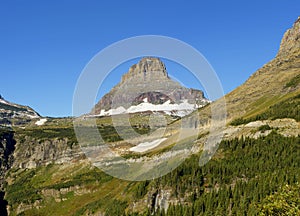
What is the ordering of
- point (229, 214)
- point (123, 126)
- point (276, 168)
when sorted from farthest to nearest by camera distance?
point (276, 168)
point (229, 214)
point (123, 126)

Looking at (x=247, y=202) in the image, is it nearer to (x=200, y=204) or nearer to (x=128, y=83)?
(x=200, y=204)

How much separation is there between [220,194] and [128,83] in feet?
462

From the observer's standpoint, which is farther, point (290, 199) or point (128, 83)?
point (128, 83)

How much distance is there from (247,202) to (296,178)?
23.7m

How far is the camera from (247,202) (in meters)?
167

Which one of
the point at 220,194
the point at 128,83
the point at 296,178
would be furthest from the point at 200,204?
the point at 128,83

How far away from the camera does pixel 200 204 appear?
603 ft

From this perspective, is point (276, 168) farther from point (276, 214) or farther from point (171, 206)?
point (276, 214)

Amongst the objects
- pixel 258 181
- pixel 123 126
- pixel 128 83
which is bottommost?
pixel 258 181

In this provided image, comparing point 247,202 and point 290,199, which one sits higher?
point 290,199

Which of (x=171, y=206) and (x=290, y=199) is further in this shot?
(x=171, y=206)

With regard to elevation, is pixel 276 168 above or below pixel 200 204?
above

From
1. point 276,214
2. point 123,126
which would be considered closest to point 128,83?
point 123,126

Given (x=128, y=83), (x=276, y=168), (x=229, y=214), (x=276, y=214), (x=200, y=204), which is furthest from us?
(x=276, y=168)
